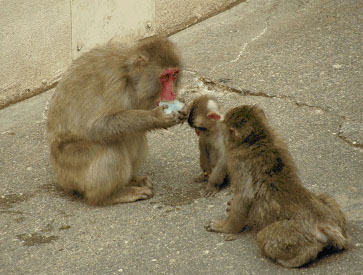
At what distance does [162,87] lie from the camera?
14.7ft

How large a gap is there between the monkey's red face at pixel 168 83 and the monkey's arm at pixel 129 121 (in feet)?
0.39

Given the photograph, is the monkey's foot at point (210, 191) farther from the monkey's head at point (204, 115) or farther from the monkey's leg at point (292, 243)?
the monkey's leg at point (292, 243)

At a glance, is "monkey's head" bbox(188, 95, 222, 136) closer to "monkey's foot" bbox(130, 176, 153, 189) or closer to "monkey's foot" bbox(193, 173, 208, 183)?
"monkey's foot" bbox(193, 173, 208, 183)

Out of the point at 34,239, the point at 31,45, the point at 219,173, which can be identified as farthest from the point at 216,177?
the point at 31,45

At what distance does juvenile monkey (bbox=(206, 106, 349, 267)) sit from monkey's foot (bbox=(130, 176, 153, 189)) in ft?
3.14

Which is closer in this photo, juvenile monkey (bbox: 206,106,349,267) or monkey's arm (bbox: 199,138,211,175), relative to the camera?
juvenile monkey (bbox: 206,106,349,267)

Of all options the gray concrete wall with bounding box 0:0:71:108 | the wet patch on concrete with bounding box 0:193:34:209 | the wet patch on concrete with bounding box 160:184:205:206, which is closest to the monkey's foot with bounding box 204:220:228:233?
the wet patch on concrete with bounding box 160:184:205:206

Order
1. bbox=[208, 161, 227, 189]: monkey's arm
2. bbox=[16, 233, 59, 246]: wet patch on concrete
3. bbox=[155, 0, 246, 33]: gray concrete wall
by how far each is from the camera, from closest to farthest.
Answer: bbox=[16, 233, 59, 246]: wet patch on concrete, bbox=[208, 161, 227, 189]: monkey's arm, bbox=[155, 0, 246, 33]: gray concrete wall

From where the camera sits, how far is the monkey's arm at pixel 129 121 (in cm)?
432

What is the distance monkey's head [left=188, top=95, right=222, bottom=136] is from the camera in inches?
178

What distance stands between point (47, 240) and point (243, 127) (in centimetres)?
149

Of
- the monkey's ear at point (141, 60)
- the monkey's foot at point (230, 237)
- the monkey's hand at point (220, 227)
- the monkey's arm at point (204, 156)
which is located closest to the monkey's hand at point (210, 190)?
the monkey's arm at point (204, 156)

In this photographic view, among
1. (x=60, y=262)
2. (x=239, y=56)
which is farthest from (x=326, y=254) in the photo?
(x=239, y=56)

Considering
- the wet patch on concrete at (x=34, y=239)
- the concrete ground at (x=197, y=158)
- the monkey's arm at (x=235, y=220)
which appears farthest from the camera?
the wet patch on concrete at (x=34, y=239)
